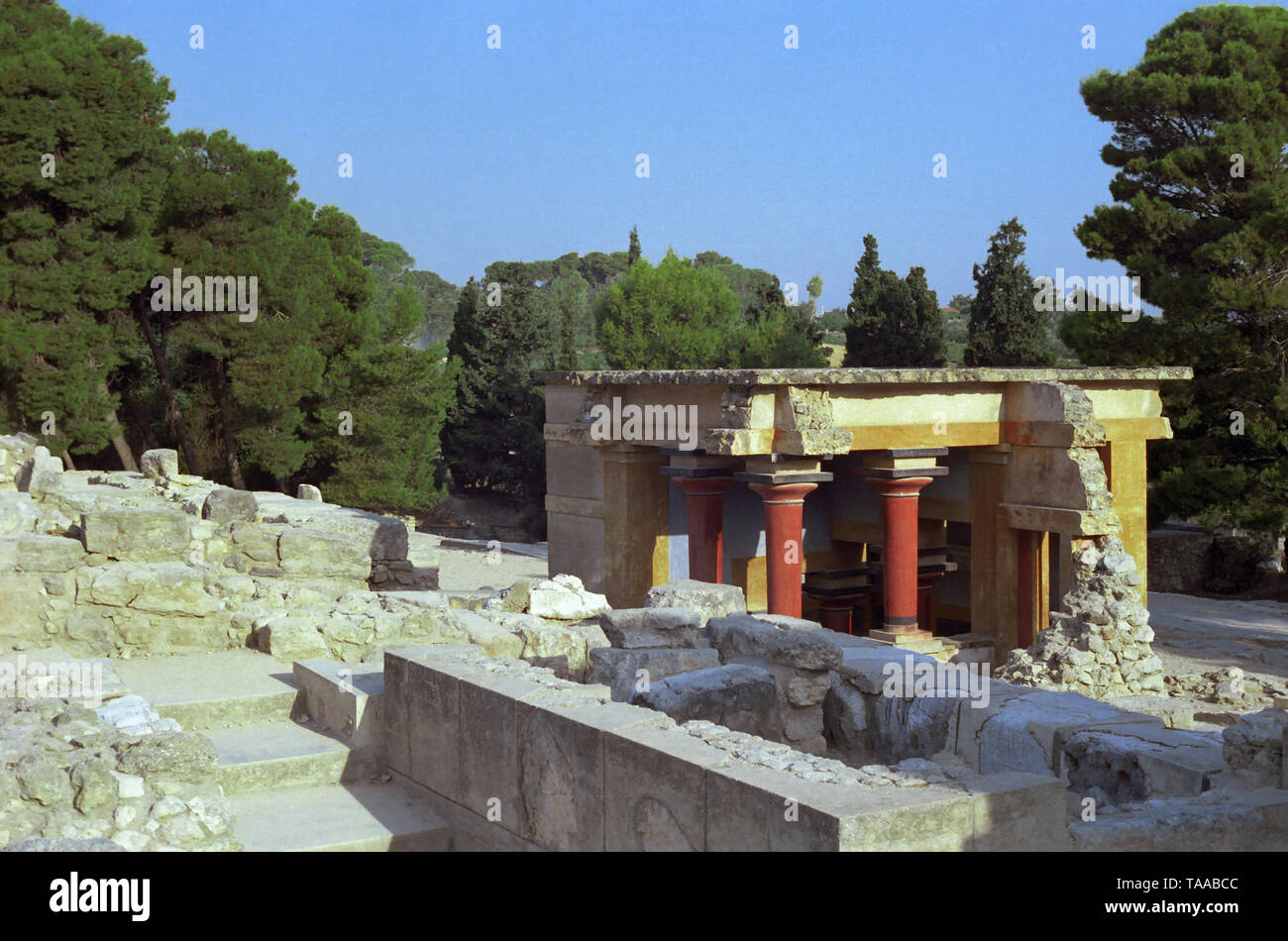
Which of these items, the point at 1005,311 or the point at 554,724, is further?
the point at 1005,311

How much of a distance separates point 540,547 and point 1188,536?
1339cm

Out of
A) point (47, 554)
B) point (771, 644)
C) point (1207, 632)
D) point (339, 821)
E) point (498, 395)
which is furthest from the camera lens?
point (498, 395)

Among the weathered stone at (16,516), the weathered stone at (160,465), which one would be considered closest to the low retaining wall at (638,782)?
the weathered stone at (16,516)

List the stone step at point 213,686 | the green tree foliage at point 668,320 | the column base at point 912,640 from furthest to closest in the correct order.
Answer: the green tree foliage at point 668,320 → the column base at point 912,640 → the stone step at point 213,686

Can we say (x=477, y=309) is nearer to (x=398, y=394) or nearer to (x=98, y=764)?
(x=398, y=394)

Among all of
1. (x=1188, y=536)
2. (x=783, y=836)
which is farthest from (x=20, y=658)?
(x=1188, y=536)

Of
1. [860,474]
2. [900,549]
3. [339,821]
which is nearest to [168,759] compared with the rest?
[339,821]

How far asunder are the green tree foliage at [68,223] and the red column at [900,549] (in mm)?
15296

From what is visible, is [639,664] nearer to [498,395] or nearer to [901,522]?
[901,522]

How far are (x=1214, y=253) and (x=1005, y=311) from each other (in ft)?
29.8

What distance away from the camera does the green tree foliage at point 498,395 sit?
3750cm

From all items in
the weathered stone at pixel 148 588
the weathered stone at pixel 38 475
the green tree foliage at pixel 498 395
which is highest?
the green tree foliage at pixel 498 395

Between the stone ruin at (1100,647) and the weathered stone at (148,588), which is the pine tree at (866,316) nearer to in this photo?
the stone ruin at (1100,647)

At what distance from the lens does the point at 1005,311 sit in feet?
93.8
